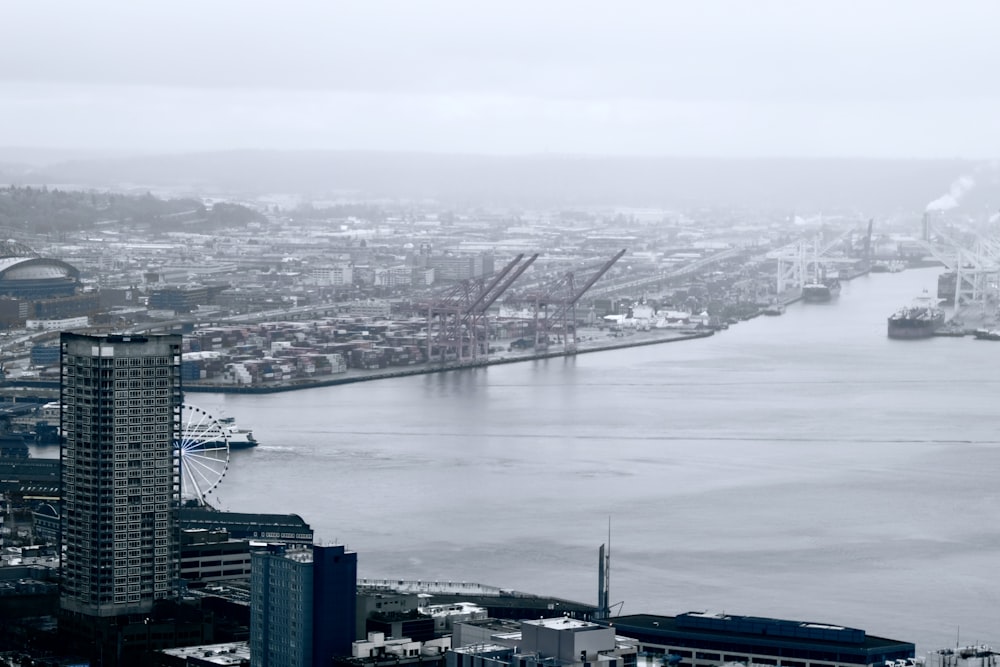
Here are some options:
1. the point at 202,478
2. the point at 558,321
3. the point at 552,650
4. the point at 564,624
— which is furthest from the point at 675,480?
the point at 558,321

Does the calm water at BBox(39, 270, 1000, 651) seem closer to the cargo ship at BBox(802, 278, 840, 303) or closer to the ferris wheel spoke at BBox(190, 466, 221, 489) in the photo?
the ferris wheel spoke at BBox(190, 466, 221, 489)

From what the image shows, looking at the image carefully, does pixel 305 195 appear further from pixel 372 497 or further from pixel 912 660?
pixel 912 660

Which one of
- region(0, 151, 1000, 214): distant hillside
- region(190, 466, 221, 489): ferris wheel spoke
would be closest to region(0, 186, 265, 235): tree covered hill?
region(0, 151, 1000, 214): distant hillside

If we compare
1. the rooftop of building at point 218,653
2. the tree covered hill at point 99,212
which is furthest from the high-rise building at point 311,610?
the tree covered hill at point 99,212

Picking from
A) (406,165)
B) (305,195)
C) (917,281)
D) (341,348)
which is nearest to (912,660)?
(341,348)

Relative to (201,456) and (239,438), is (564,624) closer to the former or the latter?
(201,456)
